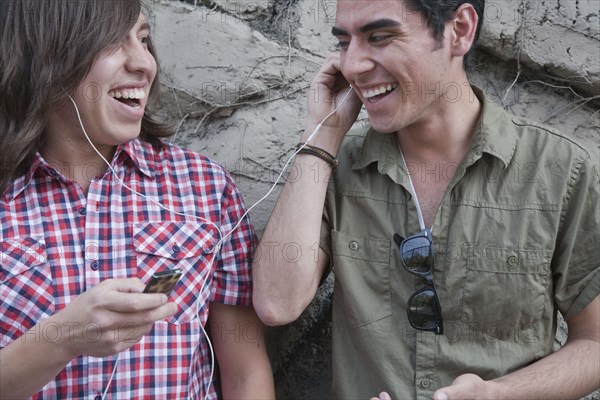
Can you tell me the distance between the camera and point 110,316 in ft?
6.23

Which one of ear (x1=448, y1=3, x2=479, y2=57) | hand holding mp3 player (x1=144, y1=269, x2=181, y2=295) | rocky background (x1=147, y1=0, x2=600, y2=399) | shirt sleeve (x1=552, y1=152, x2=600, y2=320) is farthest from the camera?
→ rocky background (x1=147, y1=0, x2=600, y2=399)

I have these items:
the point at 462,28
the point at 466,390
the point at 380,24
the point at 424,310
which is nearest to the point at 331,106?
the point at 380,24

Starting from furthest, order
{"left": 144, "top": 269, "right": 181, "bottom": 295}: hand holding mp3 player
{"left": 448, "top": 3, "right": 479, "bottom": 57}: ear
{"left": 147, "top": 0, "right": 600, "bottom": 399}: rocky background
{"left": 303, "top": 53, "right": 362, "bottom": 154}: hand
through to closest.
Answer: {"left": 147, "top": 0, "right": 600, "bottom": 399}: rocky background < {"left": 303, "top": 53, "right": 362, "bottom": 154}: hand < {"left": 448, "top": 3, "right": 479, "bottom": 57}: ear < {"left": 144, "top": 269, "right": 181, "bottom": 295}: hand holding mp3 player

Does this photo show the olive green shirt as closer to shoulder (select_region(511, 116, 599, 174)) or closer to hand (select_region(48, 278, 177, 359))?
shoulder (select_region(511, 116, 599, 174))

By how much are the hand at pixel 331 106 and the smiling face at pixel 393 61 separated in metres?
0.13

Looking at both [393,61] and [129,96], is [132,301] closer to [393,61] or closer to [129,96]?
[129,96]

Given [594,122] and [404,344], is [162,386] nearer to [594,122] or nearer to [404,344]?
[404,344]

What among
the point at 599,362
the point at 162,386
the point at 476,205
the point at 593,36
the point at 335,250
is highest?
the point at 593,36

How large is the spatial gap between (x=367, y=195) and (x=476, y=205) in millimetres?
294

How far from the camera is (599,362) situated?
2174mm

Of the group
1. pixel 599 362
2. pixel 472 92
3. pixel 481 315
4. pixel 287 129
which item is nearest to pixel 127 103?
pixel 287 129

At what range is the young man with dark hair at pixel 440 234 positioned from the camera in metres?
2.17

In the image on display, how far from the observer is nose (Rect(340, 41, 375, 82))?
7.22 ft

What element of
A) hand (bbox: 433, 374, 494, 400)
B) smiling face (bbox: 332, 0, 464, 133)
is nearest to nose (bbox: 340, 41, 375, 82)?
smiling face (bbox: 332, 0, 464, 133)
